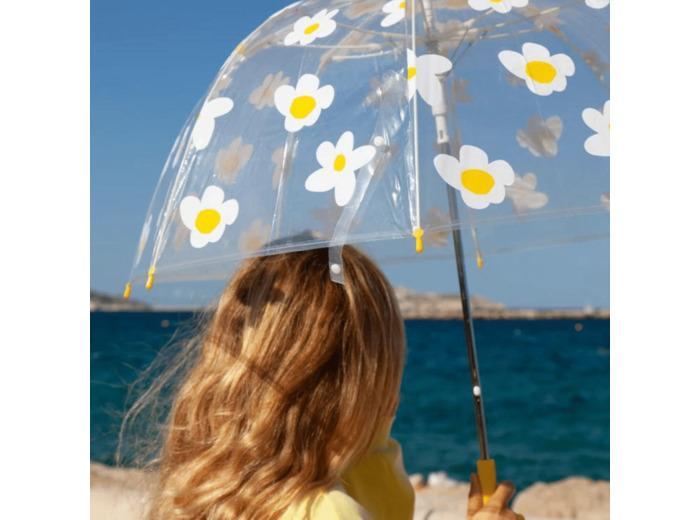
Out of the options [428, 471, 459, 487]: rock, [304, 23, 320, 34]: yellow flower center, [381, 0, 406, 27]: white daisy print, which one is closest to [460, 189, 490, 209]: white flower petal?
[381, 0, 406, 27]: white daisy print

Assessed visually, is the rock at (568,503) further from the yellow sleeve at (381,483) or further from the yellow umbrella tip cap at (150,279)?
the yellow umbrella tip cap at (150,279)

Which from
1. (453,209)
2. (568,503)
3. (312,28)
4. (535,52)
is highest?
(312,28)

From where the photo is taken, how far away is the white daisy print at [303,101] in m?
1.85

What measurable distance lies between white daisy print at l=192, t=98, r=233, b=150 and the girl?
416 mm

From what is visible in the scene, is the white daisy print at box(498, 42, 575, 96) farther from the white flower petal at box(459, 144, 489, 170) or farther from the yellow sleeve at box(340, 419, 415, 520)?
the yellow sleeve at box(340, 419, 415, 520)

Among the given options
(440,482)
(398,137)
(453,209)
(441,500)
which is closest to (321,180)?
(398,137)

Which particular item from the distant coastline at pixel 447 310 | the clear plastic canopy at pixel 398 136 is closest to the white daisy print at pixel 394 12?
the clear plastic canopy at pixel 398 136

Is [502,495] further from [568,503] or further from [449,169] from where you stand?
[568,503]

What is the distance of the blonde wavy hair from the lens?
1.68 meters

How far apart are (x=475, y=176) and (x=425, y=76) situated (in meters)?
0.25

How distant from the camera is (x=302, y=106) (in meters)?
1.88
